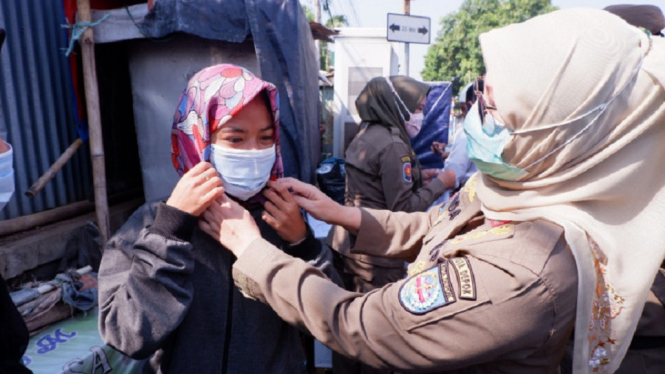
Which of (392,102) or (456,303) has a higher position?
(392,102)

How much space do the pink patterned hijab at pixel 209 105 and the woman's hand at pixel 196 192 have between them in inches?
6.3

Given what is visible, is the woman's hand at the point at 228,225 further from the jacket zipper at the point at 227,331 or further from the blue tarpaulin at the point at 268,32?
the blue tarpaulin at the point at 268,32

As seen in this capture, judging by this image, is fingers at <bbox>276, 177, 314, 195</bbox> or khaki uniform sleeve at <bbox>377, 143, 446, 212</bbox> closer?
fingers at <bbox>276, 177, 314, 195</bbox>

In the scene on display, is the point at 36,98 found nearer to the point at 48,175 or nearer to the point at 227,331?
the point at 48,175

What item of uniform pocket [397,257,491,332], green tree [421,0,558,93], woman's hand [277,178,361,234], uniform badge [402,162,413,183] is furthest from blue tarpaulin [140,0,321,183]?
green tree [421,0,558,93]

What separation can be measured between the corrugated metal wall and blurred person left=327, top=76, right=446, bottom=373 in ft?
6.91

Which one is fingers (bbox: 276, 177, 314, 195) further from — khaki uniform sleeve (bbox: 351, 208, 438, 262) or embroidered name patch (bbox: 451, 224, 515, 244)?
embroidered name patch (bbox: 451, 224, 515, 244)

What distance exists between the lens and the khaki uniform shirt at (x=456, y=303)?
1104 mm

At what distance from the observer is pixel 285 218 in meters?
1.56

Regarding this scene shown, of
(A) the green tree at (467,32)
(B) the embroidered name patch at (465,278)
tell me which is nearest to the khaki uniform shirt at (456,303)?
(B) the embroidered name patch at (465,278)

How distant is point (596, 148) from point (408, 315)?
0.66 meters

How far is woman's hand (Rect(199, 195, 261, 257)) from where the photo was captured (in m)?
1.42

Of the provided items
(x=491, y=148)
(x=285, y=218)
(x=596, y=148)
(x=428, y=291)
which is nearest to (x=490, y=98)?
(x=491, y=148)

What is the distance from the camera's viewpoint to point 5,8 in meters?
2.94
